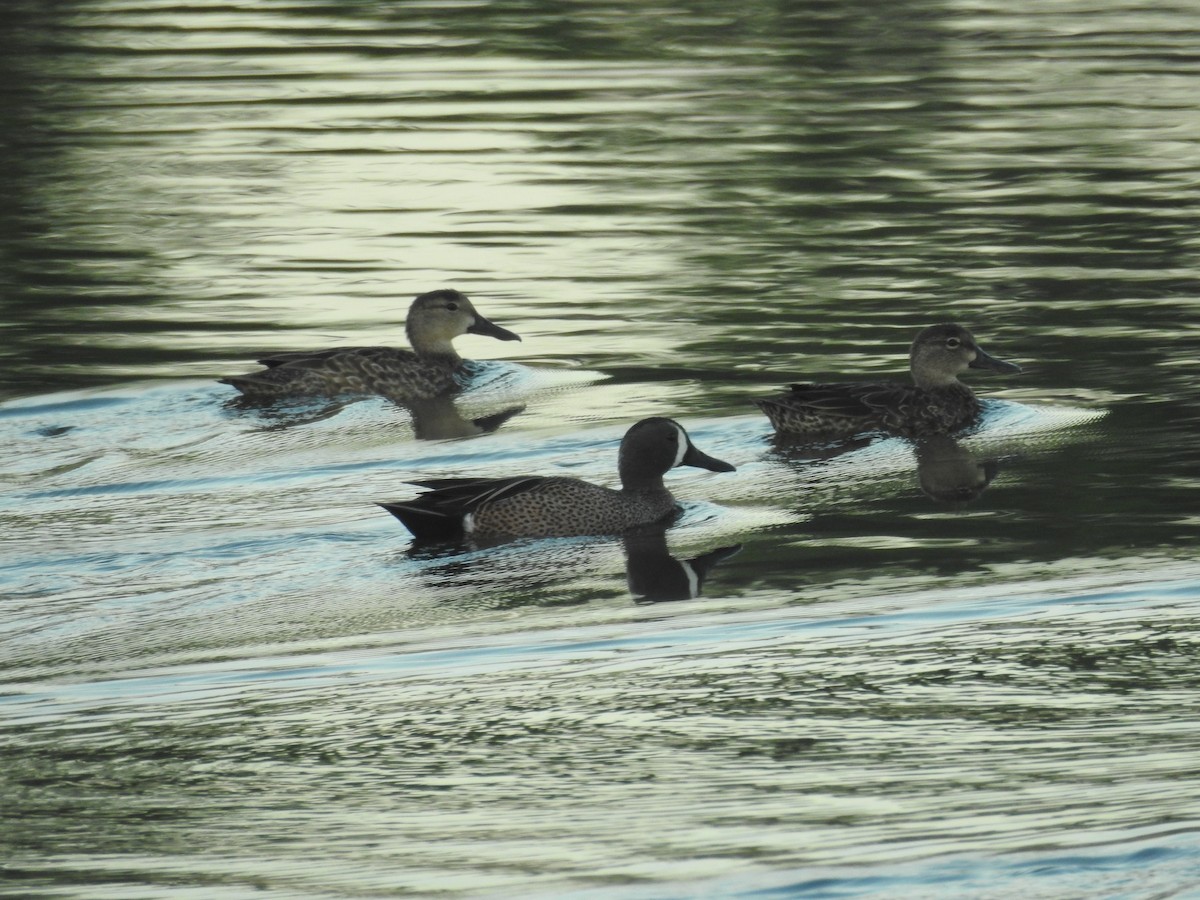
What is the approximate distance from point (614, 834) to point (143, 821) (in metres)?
1.36

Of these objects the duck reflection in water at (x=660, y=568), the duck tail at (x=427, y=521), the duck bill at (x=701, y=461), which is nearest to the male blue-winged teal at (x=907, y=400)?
the duck bill at (x=701, y=461)

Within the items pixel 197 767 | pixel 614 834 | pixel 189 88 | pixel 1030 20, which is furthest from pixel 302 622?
pixel 1030 20

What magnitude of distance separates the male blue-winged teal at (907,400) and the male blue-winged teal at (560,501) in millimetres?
997

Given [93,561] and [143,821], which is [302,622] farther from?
[143,821]

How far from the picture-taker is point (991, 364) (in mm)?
12641

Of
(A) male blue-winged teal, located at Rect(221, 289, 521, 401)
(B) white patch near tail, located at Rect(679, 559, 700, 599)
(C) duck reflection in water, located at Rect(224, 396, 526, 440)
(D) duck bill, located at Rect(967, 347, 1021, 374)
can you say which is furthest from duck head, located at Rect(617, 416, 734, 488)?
(A) male blue-winged teal, located at Rect(221, 289, 521, 401)

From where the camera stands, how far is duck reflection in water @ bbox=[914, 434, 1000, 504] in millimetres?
10781

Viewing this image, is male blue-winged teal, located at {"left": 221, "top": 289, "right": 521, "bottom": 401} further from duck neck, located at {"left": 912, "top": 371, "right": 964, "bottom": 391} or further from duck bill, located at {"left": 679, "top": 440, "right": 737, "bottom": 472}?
duck bill, located at {"left": 679, "top": 440, "right": 737, "bottom": 472}

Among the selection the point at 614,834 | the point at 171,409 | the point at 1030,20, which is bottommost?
the point at 614,834

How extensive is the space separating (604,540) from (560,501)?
0.28m

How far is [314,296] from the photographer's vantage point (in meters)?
15.9

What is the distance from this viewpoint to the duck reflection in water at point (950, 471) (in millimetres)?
10781

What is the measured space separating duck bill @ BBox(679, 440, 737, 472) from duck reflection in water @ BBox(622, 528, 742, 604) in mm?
486

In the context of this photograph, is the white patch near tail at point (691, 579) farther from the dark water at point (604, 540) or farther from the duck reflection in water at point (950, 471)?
the duck reflection in water at point (950, 471)
